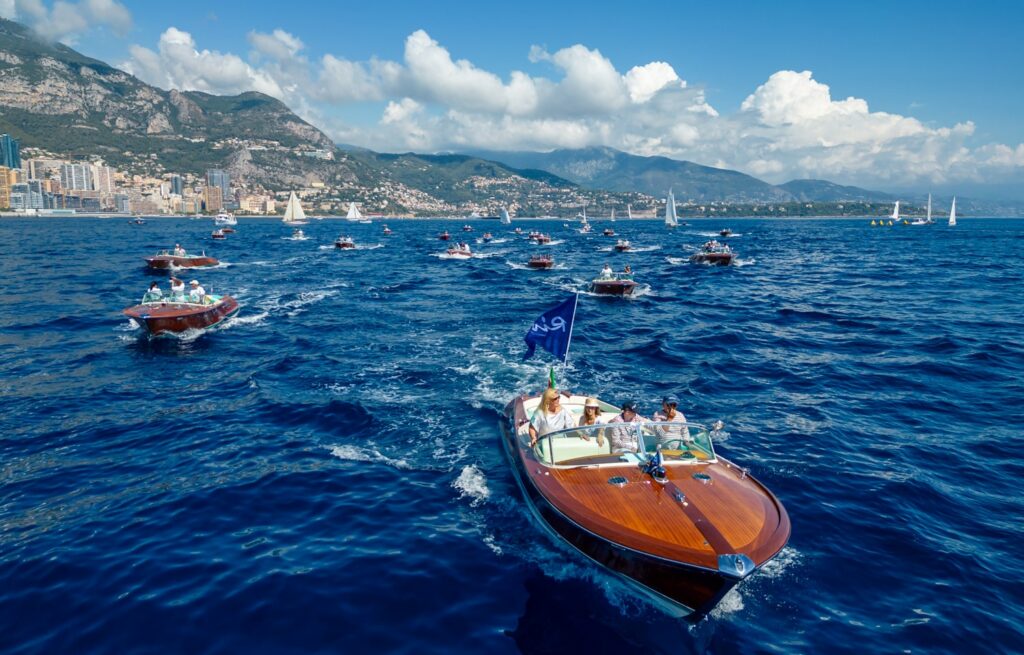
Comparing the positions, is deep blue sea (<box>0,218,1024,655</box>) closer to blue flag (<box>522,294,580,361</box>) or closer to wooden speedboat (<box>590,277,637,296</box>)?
blue flag (<box>522,294,580,361</box>)

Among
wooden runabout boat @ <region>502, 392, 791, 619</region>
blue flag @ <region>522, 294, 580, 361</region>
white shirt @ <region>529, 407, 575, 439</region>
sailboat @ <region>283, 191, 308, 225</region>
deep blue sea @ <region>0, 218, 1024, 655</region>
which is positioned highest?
sailboat @ <region>283, 191, 308, 225</region>

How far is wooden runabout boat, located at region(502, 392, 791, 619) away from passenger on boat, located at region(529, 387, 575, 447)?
580 mm

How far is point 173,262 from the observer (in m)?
55.9

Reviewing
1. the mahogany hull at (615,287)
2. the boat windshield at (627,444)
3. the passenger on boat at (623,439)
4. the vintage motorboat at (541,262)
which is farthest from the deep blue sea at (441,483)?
the vintage motorboat at (541,262)

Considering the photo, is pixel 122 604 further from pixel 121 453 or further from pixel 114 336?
pixel 114 336

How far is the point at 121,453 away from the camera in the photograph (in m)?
15.5

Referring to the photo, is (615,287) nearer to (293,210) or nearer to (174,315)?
(174,315)

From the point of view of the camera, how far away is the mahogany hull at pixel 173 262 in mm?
54969

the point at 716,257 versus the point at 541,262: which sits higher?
the point at 716,257

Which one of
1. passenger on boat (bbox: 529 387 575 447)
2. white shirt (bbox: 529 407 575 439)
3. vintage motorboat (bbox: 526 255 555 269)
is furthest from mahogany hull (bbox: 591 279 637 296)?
white shirt (bbox: 529 407 575 439)

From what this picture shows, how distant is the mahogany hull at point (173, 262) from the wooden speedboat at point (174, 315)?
101 ft

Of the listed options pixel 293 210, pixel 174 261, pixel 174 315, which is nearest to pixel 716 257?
pixel 174 315

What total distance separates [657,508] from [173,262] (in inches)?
2407

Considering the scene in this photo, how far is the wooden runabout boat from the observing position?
845 cm
